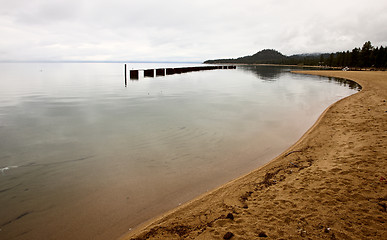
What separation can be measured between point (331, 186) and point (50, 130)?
13615mm

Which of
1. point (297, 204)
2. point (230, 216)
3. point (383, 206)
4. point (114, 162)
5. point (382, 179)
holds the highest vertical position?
point (382, 179)

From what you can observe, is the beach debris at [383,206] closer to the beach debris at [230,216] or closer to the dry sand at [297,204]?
the dry sand at [297,204]

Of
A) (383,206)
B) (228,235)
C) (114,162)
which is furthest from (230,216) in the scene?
(114,162)

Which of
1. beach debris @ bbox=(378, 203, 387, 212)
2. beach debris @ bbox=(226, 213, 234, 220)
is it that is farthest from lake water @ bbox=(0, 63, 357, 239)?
beach debris @ bbox=(378, 203, 387, 212)

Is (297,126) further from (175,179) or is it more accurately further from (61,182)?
(61,182)

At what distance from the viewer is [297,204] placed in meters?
4.85

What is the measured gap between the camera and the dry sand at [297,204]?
4.02 m

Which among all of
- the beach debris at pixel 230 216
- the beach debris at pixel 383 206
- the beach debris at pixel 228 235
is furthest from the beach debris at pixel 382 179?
the beach debris at pixel 228 235

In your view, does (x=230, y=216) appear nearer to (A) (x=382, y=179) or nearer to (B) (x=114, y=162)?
(A) (x=382, y=179)

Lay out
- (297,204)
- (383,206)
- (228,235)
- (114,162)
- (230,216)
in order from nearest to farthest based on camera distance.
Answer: (228,235) < (383,206) < (230,216) < (297,204) < (114,162)

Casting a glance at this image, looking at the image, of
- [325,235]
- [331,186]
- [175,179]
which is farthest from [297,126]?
[325,235]

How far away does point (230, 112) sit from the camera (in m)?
17.1

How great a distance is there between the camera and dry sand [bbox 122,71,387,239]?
4.02 meters

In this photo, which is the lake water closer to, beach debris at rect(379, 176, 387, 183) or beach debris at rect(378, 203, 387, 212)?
beach debris at rect(379, 176, 387, 183)
